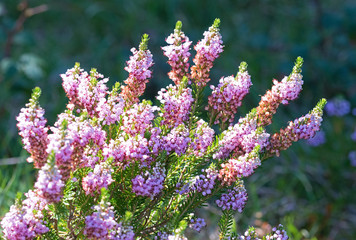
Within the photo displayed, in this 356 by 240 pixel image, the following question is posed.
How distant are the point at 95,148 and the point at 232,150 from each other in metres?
0.62

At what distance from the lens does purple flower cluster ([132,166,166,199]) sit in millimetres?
1770

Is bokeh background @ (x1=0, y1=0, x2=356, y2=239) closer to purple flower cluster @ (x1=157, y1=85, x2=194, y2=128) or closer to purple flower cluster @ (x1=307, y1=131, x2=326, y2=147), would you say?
purple flower cluster @ (x1=307, y1=131, x2=326, y2=147)

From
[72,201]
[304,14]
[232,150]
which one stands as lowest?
[72,201]

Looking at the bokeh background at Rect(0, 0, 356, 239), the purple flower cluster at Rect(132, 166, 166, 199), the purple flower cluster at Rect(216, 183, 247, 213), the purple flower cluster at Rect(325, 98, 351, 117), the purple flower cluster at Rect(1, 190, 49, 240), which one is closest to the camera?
the purple flower cluster at Rect(1, 190, 49, 240)

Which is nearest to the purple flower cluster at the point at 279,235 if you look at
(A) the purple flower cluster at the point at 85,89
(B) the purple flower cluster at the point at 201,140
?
(B) the purple flower cluster at the point at 201,140

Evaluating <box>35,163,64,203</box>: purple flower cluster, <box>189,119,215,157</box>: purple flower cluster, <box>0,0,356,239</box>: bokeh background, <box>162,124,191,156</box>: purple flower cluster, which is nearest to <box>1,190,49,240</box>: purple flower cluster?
<box>35,163,64,203</box>: purple flower cluster

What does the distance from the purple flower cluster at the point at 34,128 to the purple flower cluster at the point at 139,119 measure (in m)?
0.30

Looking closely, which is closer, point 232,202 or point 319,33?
point 232,202

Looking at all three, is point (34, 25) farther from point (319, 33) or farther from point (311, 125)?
point (311, 125)

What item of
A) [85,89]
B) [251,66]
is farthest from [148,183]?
[251,66]

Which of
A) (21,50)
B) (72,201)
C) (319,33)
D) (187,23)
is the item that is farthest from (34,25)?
(72,201)

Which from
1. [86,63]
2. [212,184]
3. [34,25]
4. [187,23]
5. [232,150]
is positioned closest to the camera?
[212,184]

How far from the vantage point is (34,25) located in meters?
7.20

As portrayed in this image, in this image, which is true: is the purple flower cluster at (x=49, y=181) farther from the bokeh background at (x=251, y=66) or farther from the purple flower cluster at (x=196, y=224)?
the bokeh background at (x=251, y=66)
